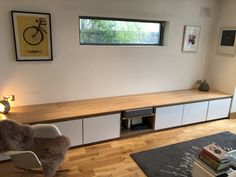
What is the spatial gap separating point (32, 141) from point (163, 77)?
2.59 m

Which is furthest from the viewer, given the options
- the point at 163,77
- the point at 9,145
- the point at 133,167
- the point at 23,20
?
the point at 163,77

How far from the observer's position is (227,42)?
12.7 ft

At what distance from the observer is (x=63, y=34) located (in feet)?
9.42

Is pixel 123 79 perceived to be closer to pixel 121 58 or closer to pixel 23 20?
pixel 121 58

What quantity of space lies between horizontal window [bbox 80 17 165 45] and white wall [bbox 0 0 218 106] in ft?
0.42

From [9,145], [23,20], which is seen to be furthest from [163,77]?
[9,145]

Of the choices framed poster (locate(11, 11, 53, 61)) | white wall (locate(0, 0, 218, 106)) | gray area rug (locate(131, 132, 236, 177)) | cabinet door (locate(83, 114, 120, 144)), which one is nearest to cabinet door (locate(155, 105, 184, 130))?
gray area rug (locate(131, 132, 236, 177))

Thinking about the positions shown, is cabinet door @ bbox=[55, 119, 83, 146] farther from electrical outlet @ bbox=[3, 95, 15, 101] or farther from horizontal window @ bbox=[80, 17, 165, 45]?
horizontal window @ bbox=[80, 17, 165, 45]

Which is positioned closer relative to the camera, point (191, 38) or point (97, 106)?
point (97, 106)

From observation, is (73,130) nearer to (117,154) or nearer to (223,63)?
(117,154)

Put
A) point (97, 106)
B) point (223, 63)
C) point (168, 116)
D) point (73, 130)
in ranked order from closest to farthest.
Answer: point (73, 130), point (97, 106), point (168, 116), point (223, 63)

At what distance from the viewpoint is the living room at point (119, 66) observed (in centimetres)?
263

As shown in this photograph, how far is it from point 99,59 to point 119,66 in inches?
15.0

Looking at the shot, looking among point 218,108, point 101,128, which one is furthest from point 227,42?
point 101,128
